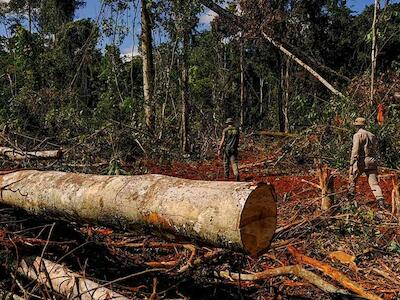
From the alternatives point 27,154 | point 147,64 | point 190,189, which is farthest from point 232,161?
point 190,189

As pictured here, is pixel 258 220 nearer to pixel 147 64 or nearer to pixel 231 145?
pixel 231 145

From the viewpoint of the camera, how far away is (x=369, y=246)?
543 centimetres

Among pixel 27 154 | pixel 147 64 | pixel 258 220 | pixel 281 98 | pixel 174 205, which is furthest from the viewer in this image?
pixel 281 98

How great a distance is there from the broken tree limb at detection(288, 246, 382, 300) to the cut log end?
1.56 metres

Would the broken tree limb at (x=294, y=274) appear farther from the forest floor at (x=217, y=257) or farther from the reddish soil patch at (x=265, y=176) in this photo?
the reddish soil patch at (x=265, y=176)

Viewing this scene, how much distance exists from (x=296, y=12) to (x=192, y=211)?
2195 centimetres

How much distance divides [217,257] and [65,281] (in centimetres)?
143

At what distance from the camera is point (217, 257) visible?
438 centimetres

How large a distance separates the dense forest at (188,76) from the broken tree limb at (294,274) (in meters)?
4.53

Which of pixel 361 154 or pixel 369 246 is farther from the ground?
pixel 361 154

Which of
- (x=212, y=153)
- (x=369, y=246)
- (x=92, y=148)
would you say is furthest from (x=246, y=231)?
(x=212, y=153)

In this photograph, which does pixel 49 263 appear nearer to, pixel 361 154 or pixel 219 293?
pixel 219 293

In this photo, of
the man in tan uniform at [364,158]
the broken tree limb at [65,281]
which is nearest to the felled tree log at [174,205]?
the broken tree limb at [65,281]

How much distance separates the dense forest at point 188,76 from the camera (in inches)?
448
